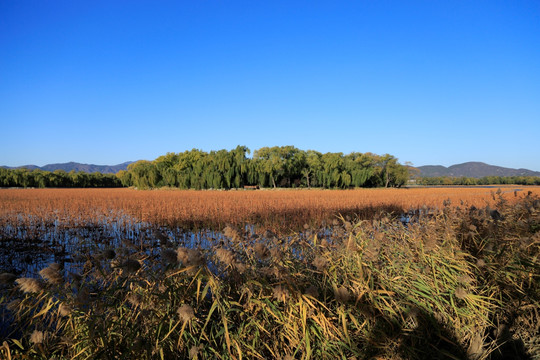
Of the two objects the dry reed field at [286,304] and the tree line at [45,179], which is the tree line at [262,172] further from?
the dry reed field at [286,304]

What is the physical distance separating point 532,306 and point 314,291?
2.47m

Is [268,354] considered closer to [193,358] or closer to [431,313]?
[193,358]

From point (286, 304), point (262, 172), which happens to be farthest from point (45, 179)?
point (286, 304)

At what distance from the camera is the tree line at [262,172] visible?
165ft

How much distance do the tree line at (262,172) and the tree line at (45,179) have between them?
19463 millimetres

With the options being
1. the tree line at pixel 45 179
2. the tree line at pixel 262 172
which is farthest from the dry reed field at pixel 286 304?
the tree line at pixel 45 179

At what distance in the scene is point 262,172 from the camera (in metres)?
57.0

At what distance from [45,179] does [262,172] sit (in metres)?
59.2

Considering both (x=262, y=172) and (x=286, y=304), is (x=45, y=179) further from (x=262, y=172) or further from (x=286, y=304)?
(x=286, y=304)

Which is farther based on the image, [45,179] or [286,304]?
[45,179]

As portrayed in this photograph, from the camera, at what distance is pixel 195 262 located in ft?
5.81

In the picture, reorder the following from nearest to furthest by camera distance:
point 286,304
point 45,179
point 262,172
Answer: point 286,304
point 262,172
point 45,179

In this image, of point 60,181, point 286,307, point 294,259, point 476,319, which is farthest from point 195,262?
point 60,181

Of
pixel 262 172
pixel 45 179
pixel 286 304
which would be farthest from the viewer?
pixel 45 179
